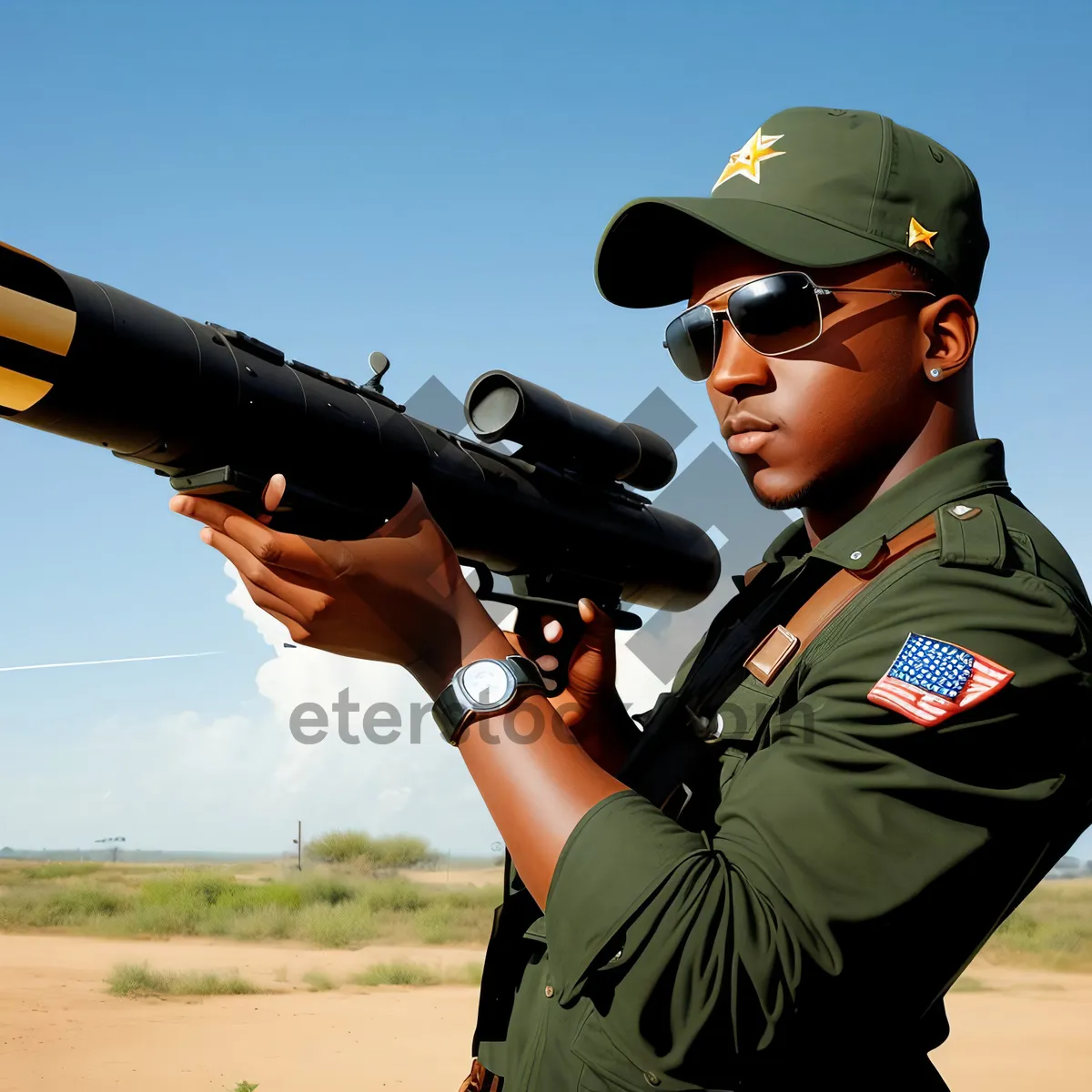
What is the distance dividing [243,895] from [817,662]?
76.5 ft

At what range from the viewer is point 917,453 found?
2.27 metres

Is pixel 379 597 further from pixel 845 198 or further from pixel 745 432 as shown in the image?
pixel 845 198

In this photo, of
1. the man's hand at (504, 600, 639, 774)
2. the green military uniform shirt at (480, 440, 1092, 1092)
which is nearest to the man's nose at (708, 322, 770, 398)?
the green military uniform shirt at (480, 440, 1092, 1092)

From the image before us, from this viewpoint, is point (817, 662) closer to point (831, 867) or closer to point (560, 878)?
point (831, 867)

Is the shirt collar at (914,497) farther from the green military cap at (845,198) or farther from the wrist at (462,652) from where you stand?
the wrist at (462,652)

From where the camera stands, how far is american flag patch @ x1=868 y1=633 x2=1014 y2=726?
167cm

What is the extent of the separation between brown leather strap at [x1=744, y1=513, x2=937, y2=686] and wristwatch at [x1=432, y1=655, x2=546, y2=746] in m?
0.48

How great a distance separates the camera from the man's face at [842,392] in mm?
2219

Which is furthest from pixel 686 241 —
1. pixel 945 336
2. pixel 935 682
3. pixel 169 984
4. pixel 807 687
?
pixel 169 984

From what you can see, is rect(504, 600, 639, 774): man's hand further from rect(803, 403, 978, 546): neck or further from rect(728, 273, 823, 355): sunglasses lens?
rect(728, 273, 823, 355): sunglasses lens

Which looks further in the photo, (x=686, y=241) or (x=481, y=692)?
(x=686, y=241)

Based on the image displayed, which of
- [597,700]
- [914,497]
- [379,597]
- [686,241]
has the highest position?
[686,241]

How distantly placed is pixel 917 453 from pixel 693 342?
568 mm

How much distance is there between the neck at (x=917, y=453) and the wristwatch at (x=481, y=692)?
81cm
